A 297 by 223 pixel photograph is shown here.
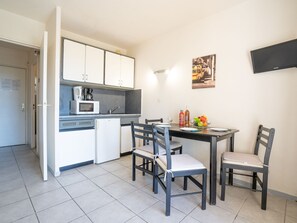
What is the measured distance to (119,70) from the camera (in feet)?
11.4

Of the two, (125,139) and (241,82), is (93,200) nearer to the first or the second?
(125,139)

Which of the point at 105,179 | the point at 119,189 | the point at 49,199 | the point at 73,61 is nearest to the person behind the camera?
the point at 49,199

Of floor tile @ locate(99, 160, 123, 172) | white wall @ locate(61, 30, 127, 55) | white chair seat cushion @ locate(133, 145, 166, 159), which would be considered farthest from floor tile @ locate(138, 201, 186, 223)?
white wall @ locate(61, 30, 127, 55)

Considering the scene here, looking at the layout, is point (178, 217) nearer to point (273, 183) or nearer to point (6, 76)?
point (273, 183)

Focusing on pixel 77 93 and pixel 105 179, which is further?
pixel 77 93

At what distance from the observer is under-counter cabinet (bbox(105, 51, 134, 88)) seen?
329 centimetres

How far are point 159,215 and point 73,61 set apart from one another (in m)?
2.66

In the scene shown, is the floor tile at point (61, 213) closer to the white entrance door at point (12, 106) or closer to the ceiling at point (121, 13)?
the ceiling at point (121, 13)

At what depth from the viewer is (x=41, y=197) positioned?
1.83m

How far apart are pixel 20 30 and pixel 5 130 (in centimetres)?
258

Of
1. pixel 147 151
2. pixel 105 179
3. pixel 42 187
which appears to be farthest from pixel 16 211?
pixel 147 151

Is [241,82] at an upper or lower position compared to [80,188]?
upper

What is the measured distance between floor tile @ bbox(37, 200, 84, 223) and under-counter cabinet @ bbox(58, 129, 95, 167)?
97cm

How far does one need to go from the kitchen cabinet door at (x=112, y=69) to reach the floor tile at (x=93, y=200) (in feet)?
6.87
